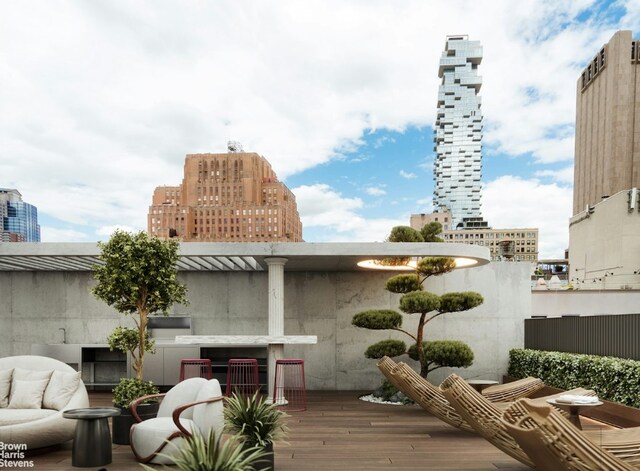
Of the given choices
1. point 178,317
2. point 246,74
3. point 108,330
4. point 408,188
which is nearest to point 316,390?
point 178,317

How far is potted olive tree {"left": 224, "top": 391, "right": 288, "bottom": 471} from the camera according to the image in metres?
4.57

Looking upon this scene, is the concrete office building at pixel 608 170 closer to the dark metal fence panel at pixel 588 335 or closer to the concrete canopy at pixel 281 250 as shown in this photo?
the dark metal fence panel at pixel 588 335

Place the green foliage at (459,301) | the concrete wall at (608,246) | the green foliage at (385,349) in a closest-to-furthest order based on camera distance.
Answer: the green foliage at (459,301), the green foliage at (385,349), the concrete wall at (608,246)

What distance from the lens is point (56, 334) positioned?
400 inches

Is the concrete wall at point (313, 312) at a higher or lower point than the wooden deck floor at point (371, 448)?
higher

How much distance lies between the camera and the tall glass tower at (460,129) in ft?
491

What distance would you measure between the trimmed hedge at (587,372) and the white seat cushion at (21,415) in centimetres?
698

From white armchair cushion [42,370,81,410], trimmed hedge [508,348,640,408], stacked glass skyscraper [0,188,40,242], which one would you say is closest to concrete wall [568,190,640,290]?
trimmed hedge [508,348,640,408]

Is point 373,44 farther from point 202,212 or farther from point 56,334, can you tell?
point 202,212

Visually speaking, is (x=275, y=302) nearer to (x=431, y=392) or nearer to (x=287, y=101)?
(x=431, y=392)

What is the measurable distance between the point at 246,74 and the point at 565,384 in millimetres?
19777

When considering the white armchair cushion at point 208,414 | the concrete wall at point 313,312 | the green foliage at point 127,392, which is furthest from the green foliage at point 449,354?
the green foliage at point 127,392

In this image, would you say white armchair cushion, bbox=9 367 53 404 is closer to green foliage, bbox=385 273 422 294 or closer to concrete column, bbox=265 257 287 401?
concrete column, bbox=265 257 287 401

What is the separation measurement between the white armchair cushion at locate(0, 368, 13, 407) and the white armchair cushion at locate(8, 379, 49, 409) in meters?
0.06
